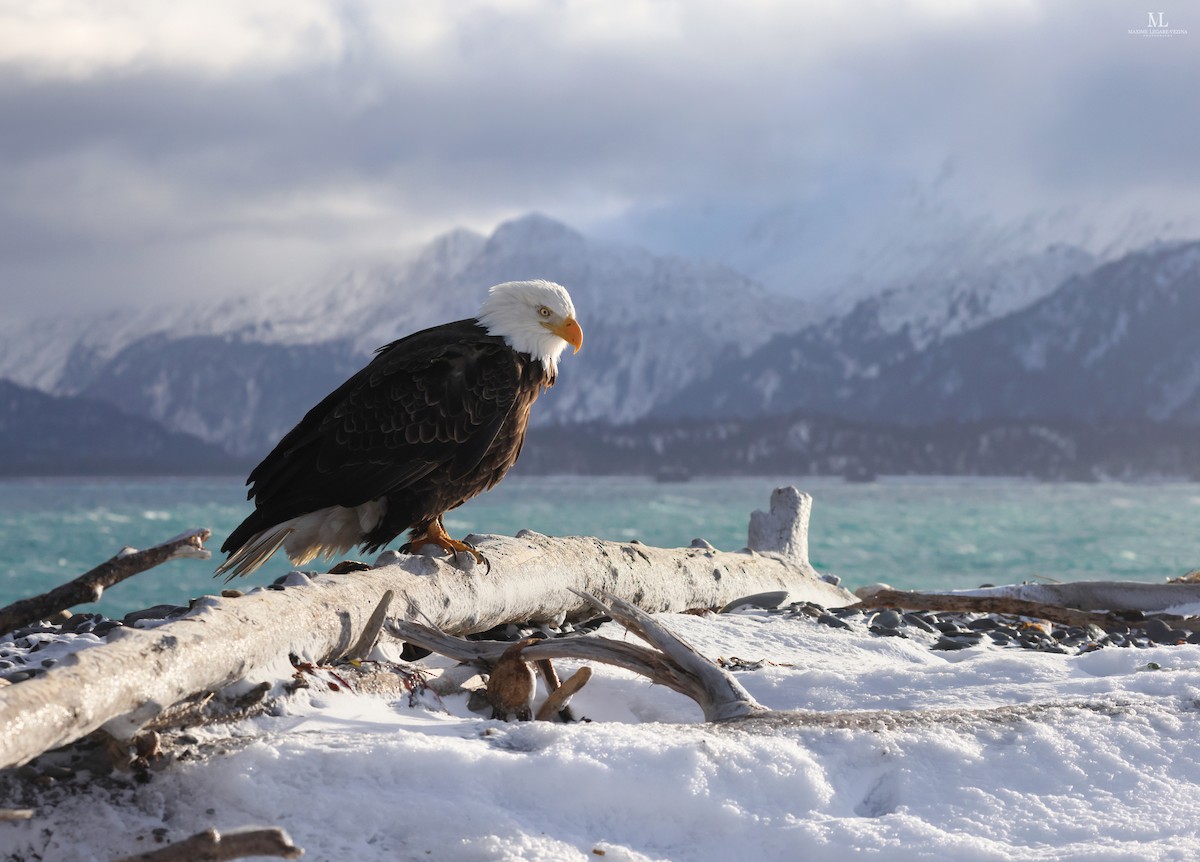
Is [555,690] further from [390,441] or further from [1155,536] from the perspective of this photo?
[1155,536]

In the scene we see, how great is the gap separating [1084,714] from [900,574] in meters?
34.3

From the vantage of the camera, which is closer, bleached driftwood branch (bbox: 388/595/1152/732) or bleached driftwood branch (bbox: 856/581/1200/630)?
bleached driftwood branch (bbox: 388/595/1152/732)

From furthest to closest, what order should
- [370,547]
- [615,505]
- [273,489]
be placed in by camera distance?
1. [615,505]
2. [370,547]
3. [273,489]

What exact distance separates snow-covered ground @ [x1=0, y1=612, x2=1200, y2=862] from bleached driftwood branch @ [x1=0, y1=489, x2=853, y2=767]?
16 cm

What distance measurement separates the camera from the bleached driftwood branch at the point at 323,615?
244 centimetres

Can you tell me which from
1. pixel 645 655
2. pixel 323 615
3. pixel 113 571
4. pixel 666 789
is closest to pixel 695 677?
pixel 645 655

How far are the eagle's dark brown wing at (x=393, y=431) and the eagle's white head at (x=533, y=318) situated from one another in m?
0.10

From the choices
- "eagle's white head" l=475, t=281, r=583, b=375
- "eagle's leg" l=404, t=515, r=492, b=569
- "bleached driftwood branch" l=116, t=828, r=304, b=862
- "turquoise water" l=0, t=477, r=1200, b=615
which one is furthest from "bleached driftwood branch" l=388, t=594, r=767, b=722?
"turquoise water" l=0, t=477, r=1200, b=615

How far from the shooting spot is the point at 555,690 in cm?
354

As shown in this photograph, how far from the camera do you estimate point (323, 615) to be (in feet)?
11.6

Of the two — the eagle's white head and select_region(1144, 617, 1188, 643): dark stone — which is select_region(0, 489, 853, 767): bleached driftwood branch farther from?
select_region(1144, 617, 1188, 643): dark stone

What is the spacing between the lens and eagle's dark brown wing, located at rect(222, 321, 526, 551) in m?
4.62

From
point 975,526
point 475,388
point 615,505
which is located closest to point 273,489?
point 475,388

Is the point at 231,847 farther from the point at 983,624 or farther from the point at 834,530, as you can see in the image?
the point at 834,530
